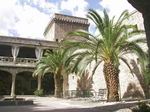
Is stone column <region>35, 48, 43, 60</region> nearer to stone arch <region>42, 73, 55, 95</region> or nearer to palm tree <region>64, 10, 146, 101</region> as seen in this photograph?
stone arch <region>42, 73, 55, 95</region>

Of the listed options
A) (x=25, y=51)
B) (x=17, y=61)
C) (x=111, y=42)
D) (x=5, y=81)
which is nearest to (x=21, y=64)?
(x=17, y=61)

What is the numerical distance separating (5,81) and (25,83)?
8.57 ft

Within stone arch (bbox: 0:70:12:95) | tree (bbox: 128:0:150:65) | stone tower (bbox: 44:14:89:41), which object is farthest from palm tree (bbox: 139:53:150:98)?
stone tower (bbox: 44:14:89:41)

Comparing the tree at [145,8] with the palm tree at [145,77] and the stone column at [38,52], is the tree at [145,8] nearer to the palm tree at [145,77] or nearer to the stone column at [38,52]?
the palm tree at [145,77]

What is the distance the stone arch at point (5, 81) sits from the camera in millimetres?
38281

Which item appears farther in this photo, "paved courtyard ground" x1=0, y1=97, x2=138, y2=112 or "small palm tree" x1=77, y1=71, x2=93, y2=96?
"small palm tree" x1=77, y1=71, x2=93, y2=96

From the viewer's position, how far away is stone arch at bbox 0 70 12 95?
1507 inches

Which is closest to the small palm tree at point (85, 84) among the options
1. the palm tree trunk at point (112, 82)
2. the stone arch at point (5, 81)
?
the palm tree trunk at point (112, 82)

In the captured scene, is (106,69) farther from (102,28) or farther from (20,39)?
(20,39)

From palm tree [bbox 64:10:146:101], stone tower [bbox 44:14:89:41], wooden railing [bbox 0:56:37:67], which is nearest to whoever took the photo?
palm tree [bbox 64:10:146:101]

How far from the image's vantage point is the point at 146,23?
390 cm

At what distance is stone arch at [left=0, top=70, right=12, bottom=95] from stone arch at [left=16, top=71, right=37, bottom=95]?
3.44 ft

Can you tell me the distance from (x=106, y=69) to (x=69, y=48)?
3021mm

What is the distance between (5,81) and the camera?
3931cm
